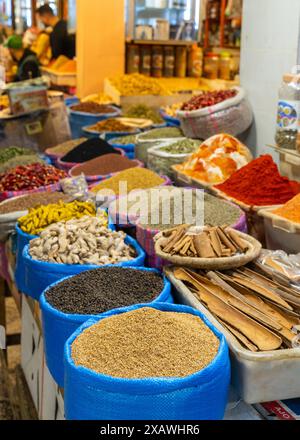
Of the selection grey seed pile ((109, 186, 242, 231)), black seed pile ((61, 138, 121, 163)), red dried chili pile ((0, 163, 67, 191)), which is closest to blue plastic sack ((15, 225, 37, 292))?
grey seed pile ((109, 186, 242, 231))

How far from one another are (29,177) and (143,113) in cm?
163

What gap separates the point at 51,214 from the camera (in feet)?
6.96

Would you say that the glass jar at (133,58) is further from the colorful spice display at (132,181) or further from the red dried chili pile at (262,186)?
the red dried chili pile at (262,186)

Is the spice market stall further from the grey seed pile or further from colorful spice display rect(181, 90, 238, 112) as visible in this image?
colorful spice display rect(181, 90, 238, 112)

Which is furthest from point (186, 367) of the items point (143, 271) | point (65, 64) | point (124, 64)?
point (65, 64)

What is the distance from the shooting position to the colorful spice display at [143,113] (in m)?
4.09

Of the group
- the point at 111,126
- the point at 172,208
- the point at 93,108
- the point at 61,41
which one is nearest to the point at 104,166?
the point at 172,208

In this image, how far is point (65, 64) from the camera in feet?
19.1

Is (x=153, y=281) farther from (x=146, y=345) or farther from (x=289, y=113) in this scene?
(x=289, y=113)

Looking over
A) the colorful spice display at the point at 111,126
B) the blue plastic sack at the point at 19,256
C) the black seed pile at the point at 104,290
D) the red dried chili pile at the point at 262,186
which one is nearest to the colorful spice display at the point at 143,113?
the colorful spice display at the point at 111,126

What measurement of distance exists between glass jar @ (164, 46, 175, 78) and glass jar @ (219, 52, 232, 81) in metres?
0.47

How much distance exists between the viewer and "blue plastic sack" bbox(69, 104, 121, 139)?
4.15 metres

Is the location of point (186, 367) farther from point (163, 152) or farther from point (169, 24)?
point (169, 24)

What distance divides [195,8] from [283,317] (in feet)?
16.0
